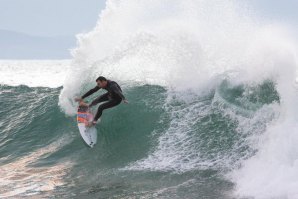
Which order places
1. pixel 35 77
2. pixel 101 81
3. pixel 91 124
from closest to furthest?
1. pixel 101 81
2. pixel 91 124
3. pixel 35 77

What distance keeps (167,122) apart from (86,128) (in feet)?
7.00

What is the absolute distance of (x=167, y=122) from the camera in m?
11.1

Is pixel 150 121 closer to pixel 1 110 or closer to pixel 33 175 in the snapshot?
pixel 33 175

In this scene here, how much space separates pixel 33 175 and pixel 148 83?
223 inches

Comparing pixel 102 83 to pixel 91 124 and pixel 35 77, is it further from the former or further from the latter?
pixel 35 77

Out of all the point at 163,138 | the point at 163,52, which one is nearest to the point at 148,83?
the point at 163,52

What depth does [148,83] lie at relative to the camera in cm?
1411

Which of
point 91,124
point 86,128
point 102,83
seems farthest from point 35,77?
point 102,83

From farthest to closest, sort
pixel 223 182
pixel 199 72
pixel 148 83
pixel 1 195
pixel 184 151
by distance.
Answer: pixel 148 83, pixel 199 72, pixel 184 151, pixel 1 195, pixel 223 182

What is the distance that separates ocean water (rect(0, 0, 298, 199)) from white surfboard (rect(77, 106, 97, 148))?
0.70 ft

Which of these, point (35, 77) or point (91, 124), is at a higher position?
point (35, 77)

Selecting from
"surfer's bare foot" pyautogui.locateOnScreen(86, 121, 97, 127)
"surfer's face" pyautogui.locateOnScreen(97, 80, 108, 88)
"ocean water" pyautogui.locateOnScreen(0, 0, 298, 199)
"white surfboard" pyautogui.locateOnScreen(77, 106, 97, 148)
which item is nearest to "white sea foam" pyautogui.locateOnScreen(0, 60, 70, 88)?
"ocean water" pyautogui.locateOnScreen(0, 0, 298, 199)

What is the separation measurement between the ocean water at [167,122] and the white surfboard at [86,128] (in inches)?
8.4

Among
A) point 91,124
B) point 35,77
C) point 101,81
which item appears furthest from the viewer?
point 35,77
